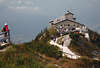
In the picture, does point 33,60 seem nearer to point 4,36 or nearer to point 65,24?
point 4,36

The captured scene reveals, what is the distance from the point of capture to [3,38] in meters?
22.3

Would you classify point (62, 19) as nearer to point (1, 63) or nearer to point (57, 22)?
point (57, 22)

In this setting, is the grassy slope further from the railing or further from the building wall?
the building wall

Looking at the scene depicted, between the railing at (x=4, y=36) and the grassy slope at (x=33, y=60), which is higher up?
the railing at (x=4, y=36)

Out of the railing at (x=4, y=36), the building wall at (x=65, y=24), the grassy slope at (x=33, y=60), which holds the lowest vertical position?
the grassy slope at (x=33, y=60)

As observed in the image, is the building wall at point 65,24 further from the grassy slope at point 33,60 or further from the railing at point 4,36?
the railing at point 4,36

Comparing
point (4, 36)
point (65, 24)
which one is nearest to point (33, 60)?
point (4, 36)

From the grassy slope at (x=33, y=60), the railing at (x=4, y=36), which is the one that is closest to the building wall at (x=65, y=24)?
the grassy slope at (x=33, y=60)

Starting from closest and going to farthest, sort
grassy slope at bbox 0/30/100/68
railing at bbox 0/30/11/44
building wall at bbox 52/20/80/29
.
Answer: grassy slope at bbox 0/30/100/68
railing at bbox 0/30/11/44
building wall at bbox 52/20/80/29

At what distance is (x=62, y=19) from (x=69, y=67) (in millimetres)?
33385

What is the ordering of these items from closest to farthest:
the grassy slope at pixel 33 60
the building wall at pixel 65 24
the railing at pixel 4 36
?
the grassy slope at pixel 33 60 < the railing at pixel 4 36 < the building wall at pixel 65 24

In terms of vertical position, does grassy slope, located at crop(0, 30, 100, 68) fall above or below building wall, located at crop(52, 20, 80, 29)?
below


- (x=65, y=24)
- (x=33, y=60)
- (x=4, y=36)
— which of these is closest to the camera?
(x=33, y=60)

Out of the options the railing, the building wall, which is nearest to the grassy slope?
the railing
